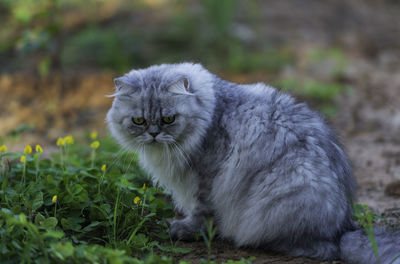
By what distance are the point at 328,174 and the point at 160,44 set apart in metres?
6.74

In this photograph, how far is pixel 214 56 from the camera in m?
9.02

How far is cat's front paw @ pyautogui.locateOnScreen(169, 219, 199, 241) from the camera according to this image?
135 inches

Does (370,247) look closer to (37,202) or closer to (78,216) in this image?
(78,216)

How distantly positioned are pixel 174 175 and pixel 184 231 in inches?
17.2

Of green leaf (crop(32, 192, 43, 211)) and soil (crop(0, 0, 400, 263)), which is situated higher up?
soil (crop(0, 0, 400, 263))

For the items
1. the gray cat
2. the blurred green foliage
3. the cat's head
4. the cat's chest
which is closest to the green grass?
the cat's chest

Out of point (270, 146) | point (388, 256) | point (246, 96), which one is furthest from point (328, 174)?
point (246, 96)

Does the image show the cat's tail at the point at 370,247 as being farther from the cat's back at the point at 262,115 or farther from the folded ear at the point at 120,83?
the folded ear at the point at 120,83

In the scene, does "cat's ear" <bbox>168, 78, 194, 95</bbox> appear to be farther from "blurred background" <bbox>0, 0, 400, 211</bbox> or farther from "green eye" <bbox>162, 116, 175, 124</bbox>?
"blurred background" <bbox>0, 0, 400, 211</bbox>

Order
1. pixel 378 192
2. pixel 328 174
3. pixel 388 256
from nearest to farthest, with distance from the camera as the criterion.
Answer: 1. pixel 388 256
2. pixel 328 174
3. pixel 378 192

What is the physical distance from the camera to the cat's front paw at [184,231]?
342 cm

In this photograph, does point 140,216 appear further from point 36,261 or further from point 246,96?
point 246,96

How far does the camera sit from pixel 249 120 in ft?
10.9

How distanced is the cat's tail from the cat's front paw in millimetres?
1100
